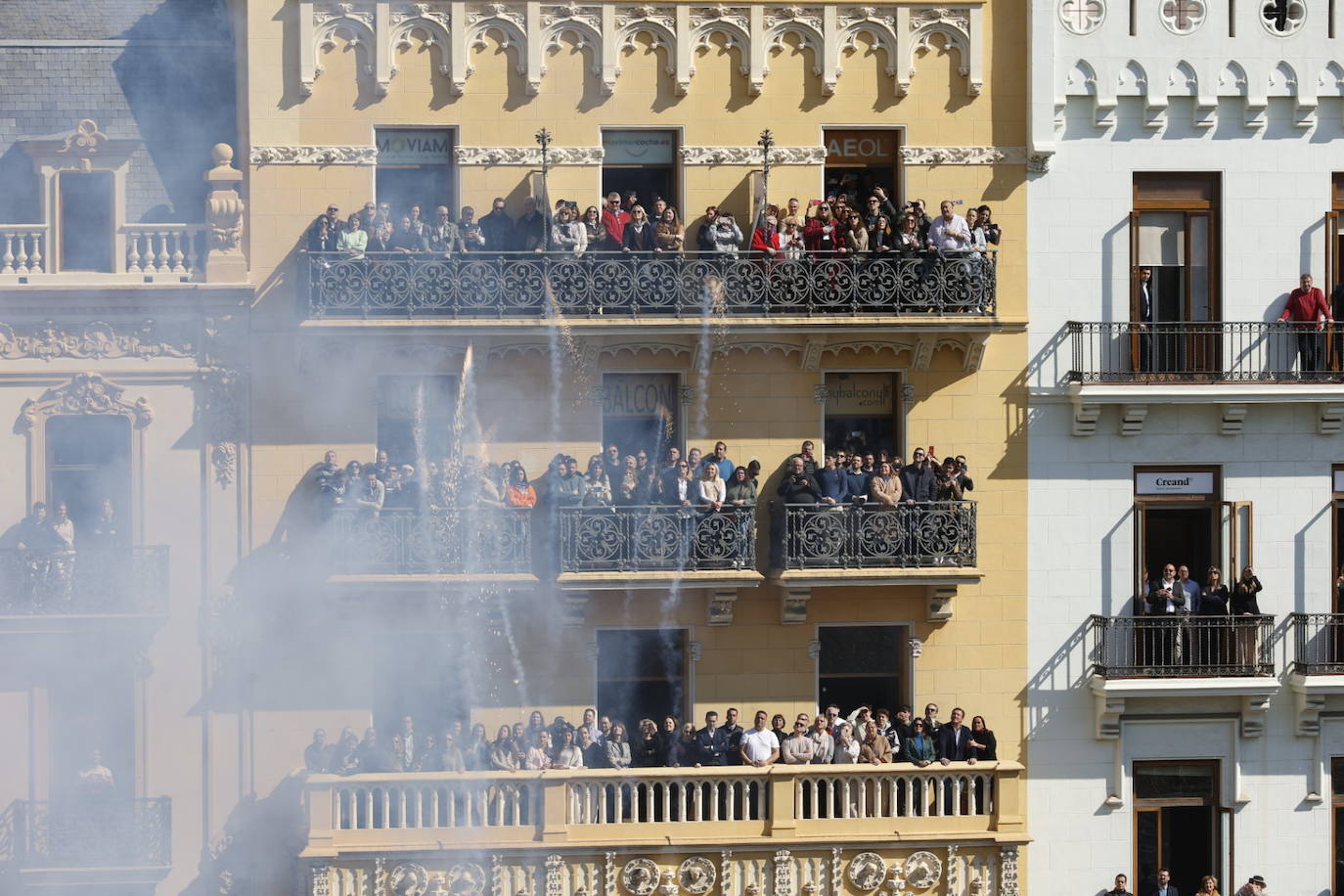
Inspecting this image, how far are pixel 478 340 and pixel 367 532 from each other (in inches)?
118

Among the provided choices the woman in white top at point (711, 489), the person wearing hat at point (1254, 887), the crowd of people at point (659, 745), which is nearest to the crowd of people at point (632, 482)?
the woman in white top at point (711, 489)

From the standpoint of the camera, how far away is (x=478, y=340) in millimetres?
31797

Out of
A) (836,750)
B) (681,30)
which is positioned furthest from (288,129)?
(836,750)

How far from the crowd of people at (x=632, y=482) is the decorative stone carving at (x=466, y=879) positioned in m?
4.76

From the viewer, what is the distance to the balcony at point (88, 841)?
31.0 m

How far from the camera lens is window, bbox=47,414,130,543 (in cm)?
3194

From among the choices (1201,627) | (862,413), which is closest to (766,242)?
(862,413)

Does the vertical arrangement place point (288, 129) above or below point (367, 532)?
above

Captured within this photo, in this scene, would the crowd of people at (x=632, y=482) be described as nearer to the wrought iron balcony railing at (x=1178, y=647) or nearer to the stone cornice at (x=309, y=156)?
the wrought iron balcony railing at (x=1178, y=647)

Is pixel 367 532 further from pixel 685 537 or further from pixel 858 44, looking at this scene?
pixel 858 44

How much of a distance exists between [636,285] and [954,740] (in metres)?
7.48

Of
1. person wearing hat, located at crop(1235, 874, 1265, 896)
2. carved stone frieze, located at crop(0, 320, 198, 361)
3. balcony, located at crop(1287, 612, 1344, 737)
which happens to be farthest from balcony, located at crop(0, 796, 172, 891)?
balcony, located at crop(1287, 612, 1344, 737)

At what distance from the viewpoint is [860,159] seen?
33.0 m

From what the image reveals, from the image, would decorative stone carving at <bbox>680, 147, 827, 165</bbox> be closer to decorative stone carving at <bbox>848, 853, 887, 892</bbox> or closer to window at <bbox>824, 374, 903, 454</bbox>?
window at <bbox>824, 374, 903, 454</bbox>
